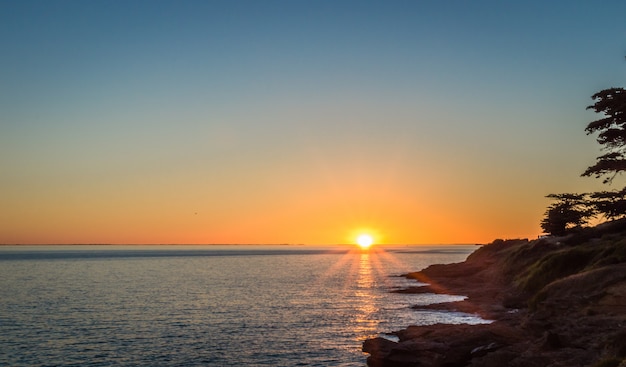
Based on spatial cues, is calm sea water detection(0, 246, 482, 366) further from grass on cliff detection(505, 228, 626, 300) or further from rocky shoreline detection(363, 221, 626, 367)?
grass on cliff detection(505, 228, 626, 300)

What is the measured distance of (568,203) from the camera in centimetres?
5409

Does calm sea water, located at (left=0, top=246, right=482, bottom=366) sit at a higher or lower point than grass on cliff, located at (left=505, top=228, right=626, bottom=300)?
lower

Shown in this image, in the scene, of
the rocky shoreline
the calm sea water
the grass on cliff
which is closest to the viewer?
the rocky shoreline

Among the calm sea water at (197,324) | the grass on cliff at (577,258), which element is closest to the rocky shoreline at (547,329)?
the grass on cliff at (577,258)

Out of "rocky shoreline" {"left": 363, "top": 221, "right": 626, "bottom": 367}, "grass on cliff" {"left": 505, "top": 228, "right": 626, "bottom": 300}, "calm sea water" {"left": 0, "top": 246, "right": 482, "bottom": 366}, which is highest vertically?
"grass on cliff" {"left": 505, "top": 228, "right": 626, "bottom": 300}

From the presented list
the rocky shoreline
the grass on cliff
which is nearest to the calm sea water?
the rocky shoreline

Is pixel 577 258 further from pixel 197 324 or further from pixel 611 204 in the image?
pixel 197 324

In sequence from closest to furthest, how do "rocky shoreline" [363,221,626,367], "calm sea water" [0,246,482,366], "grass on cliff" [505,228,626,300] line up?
Result: "rocky shoreline" [363,221,626,367] < "calm sea water" [0,246,482,366] < "grass on cliff" [505,228,626,300]

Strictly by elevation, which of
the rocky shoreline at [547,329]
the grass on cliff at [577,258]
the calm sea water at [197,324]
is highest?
the grass on cliff at [577,258]

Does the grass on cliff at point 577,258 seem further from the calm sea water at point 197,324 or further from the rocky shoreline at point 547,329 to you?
the calm sea water at point 197,324

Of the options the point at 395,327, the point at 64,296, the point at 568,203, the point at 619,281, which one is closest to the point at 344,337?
the point at 395,327

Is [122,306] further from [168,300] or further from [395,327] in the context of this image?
[395,327]

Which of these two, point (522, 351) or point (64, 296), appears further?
point (64, 296)

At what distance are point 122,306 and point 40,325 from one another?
641 inches
